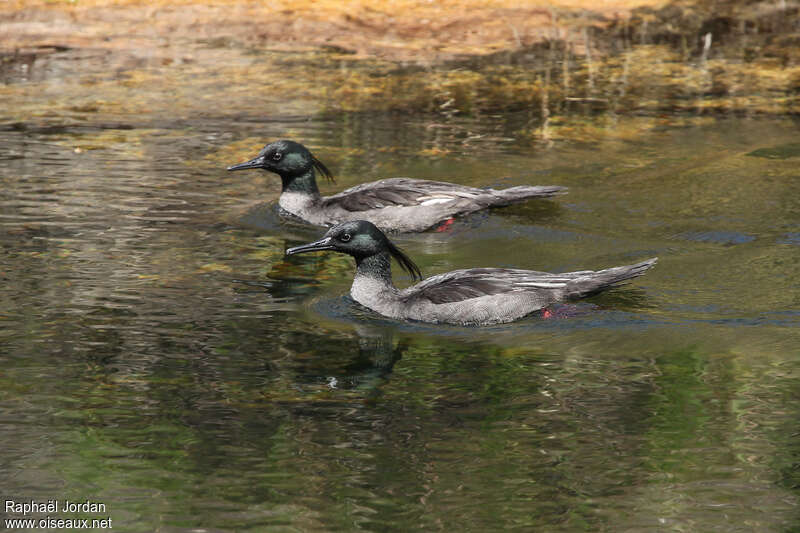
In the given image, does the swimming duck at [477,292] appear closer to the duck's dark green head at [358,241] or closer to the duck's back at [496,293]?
the duck's back at [496,293]

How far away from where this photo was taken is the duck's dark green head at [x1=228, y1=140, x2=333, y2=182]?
42.2ft

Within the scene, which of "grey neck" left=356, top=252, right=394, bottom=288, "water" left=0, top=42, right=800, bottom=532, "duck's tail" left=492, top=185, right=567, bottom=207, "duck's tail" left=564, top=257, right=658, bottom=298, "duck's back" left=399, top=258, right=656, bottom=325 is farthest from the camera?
"duck's tail" left=492, top=185, right=567, bottom=207

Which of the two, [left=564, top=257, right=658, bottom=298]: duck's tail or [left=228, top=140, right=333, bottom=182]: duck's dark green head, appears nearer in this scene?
[left=564, top=257, right=658, bottom=298]: duck's tail

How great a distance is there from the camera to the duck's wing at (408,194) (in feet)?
40.3

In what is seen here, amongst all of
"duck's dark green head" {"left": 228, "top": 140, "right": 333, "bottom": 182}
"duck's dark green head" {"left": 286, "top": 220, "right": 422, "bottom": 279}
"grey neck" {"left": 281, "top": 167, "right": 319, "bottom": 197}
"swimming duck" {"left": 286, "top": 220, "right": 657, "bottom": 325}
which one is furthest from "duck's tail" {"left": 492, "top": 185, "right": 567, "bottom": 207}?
"swimming duck" {"left": 286, "top": 220, "right": 657, "bottom": 325}

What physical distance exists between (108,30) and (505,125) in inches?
313

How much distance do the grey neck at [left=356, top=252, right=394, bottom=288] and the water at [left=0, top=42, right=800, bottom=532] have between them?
1.11ft

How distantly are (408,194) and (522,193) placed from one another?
1111mm

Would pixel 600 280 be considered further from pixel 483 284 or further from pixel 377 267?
pixel 377 267

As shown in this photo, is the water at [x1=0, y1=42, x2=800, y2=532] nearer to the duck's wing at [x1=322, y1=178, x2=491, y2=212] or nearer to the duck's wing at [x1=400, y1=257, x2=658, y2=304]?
the duck's wing at [x1=400, y1=257, x2=658, y2=304]

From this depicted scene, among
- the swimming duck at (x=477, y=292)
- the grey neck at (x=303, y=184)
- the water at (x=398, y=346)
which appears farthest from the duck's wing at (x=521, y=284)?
the grey neck at (x=303, y=184)

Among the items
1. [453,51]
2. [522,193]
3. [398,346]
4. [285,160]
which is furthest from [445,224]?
[453,51]

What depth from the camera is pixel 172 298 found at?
9773mm

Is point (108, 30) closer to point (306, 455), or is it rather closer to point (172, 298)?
point (172, 298)
